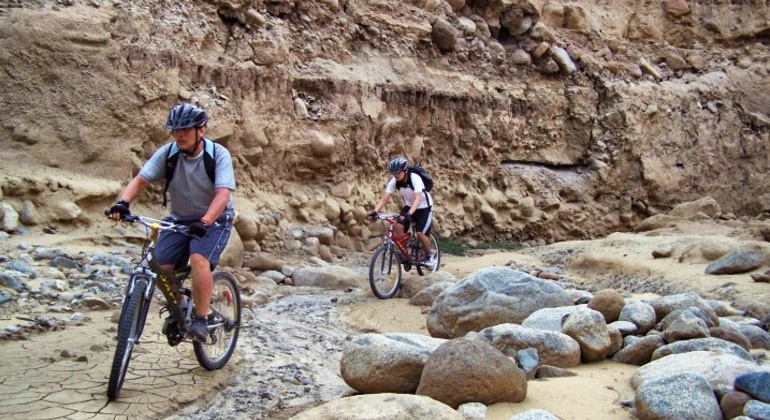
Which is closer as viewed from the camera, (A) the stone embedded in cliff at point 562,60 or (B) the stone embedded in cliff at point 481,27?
(B) the stone embedded in cliff at point 481,27

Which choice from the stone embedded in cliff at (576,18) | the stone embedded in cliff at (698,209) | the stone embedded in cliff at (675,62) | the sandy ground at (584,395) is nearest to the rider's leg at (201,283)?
the sandy ground at (584,395)

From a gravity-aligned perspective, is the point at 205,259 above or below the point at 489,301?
above

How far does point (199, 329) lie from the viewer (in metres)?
4.88

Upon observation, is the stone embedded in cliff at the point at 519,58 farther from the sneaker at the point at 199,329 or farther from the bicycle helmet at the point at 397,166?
the sneaker at the point at 199,329

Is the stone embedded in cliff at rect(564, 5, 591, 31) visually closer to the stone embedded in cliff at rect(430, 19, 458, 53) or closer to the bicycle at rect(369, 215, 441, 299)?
the stone embedded in cliff at rect(430, 19, 458, 53)

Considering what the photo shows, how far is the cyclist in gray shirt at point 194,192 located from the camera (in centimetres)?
477

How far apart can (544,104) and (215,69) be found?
8961 mm

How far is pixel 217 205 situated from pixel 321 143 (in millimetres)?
8868

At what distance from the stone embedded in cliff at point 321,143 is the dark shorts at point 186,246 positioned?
853cm

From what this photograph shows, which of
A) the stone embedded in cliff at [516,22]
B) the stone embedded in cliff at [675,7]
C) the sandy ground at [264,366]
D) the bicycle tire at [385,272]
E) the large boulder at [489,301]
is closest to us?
the sandy ground at [264,366]

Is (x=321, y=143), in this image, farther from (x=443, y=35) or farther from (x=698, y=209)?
(x=698, y=209)

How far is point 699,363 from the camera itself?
15.4 ft

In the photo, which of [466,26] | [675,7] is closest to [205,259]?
[466,26]

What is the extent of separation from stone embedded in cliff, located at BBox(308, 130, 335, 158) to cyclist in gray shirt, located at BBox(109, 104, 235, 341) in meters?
8.46
